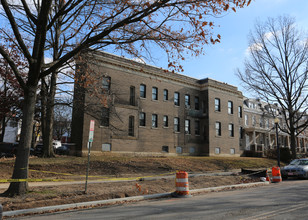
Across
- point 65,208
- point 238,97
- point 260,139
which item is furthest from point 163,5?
point 260,139

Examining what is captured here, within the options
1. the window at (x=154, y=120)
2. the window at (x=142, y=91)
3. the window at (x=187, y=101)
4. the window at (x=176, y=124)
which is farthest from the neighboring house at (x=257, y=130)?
the window at (x=142, y=91)

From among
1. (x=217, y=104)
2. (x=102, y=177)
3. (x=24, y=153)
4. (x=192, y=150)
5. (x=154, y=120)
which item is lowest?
(x=102, y=177)

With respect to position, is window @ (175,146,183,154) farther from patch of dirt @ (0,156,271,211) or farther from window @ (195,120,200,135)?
patch of dirt @ (0,156,271,211)

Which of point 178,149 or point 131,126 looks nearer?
point 131,126

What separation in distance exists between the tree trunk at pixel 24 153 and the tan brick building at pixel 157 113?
31.1 ft

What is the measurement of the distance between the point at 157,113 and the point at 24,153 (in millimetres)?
21359

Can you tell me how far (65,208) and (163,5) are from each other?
23.9 ft

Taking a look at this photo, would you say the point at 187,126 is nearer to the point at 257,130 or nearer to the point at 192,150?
the point at 192,150

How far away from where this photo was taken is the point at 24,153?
9477 mm

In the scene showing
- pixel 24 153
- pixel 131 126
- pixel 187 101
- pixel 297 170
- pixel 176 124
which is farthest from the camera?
pixel 187 101

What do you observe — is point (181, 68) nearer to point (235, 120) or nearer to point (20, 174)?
point (20, 174)

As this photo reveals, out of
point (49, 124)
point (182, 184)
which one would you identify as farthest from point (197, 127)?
point (182, 184)

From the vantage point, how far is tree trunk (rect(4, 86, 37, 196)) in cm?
923

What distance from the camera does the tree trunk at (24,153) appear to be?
9227 mm
